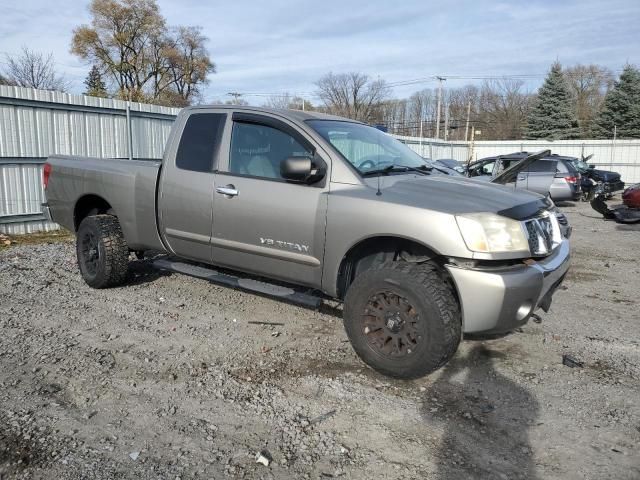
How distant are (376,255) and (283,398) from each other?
4.22 feet

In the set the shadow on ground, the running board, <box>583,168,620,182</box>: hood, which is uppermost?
<box>583,168,620,182</box>: hood

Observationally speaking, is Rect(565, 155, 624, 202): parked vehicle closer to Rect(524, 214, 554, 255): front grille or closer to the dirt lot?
the dirt lot

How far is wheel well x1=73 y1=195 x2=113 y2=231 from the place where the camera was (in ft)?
18.6

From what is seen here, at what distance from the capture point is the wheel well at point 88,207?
5664mm

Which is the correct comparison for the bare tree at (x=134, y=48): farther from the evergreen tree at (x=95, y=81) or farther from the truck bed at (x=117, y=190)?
the truck bed at (x=117, y=190)

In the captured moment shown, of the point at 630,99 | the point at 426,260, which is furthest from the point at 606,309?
the point at 630,99

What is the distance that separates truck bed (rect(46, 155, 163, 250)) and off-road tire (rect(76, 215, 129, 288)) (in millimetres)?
134

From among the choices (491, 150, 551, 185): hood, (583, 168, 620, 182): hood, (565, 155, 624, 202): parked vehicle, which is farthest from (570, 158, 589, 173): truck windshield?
(491, 150, 551, 185): hood

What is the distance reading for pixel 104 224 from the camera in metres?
5.39

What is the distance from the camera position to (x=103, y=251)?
5309mm

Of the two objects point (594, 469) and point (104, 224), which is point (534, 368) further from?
point (104, 224)

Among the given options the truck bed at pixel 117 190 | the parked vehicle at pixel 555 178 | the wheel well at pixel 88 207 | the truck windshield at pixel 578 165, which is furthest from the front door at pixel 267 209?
the truck windshield at pixel 578 165

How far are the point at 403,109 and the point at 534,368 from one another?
6601 centimetres

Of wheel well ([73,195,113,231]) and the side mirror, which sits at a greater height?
the side mirror
